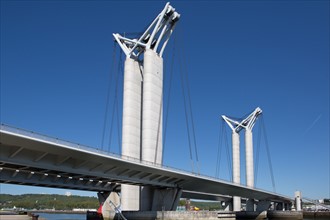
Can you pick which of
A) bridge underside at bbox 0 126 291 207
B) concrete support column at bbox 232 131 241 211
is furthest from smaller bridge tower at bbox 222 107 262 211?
bridge underside at bbox 0 126 291 207

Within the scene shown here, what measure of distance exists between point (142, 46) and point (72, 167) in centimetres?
3700

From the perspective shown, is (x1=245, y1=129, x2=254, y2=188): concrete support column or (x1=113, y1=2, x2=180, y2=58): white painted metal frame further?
(x1=245, y1=129, x2=254, y2=188): concrete support column

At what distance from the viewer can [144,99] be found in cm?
6981

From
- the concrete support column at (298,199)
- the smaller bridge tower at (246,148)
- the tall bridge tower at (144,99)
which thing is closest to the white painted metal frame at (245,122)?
the smaller bridge tower at (246,148)

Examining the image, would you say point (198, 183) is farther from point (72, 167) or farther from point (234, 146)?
point (234, 146)

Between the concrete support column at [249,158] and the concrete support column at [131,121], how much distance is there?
5386 centimetres

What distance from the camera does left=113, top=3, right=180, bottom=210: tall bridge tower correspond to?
222ft

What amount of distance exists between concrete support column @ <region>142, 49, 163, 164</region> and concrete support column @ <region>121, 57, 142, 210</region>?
3.00 m

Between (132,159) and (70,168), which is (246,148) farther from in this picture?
(70,168)

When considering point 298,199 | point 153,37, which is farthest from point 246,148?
point 153,37

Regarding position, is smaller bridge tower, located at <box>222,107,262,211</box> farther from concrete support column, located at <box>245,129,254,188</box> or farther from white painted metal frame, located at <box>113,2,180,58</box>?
white painted metal frame, located at <box>113,2,180,58</box>

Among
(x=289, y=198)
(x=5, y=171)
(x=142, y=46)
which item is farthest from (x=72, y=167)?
(x=289, y=198)

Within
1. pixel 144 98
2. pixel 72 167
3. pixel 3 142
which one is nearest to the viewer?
pixel 3 142

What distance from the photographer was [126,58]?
76.0m
